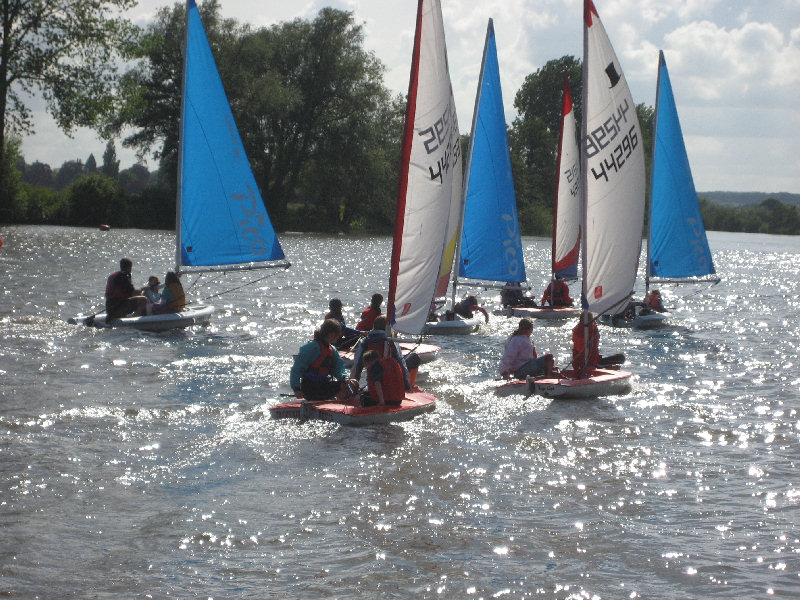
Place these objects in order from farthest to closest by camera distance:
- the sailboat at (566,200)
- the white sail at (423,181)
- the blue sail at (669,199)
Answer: the sailboat at (566,200), the blue sail at (669,199), the white sail at (423,181)

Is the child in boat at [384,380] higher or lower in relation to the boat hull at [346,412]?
higher

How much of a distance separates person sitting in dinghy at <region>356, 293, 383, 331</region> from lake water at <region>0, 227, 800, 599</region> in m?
1.50

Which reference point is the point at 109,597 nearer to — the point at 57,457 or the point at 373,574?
the point at 373,574

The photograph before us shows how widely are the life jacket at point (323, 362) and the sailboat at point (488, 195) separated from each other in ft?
38.8

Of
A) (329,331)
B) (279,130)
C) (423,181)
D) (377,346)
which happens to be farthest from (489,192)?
(279,130)

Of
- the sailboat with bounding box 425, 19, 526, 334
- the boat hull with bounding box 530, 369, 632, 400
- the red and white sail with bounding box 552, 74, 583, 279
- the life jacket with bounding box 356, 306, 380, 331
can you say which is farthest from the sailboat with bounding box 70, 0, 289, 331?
the red and white sail with bounding box 552, 74, 583, 279

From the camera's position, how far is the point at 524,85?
344ft

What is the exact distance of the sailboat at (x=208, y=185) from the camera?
2238cm

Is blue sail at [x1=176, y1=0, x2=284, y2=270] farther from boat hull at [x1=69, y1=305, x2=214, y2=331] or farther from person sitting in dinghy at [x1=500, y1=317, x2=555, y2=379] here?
person sitting in dinghy at [x1=500, y1=317, x2=555, y2=379]

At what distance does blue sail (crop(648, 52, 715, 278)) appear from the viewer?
2845 centimetres

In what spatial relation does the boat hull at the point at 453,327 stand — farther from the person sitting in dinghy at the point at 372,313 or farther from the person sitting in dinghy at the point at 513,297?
the person sitting in dinghy at the point at 513,297

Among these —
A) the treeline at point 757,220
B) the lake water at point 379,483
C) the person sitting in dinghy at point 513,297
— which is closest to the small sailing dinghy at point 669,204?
the person sitting in dinghy at point 513,297

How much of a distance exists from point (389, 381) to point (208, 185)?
1106 centimetres

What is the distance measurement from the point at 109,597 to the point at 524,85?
102 meters
